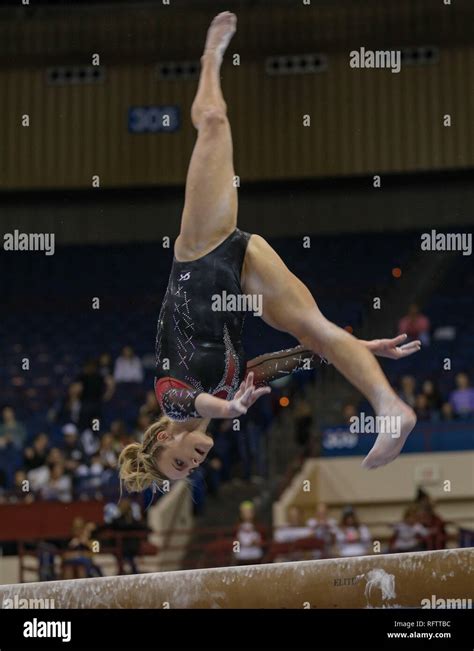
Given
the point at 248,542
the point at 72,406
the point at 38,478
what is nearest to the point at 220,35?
the point at 248,542

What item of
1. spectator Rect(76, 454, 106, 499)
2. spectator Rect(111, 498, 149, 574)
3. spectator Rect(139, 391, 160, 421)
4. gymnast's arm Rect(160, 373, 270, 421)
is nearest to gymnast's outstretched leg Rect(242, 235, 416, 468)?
gymnast's arm Rect(160, 373, 270, 421)

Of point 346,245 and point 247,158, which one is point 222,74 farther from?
point 346,245

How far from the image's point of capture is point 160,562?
33.0 feet

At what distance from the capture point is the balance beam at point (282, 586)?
7.11m

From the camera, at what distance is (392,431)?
5.76m

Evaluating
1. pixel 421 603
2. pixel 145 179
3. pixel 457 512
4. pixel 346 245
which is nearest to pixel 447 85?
pixel 346 245

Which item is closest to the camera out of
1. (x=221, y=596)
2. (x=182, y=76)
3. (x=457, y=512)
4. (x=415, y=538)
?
(x=221, y=596)

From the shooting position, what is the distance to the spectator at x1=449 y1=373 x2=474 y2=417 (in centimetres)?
1091

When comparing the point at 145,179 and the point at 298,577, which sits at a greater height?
the point at 145,179

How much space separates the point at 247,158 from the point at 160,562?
11.7 ft

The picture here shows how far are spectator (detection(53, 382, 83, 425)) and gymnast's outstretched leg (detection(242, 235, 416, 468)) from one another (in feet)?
14.4

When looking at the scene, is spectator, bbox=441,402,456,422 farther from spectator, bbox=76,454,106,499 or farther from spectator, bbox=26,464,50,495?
spectator, bbox=26,464,50,495

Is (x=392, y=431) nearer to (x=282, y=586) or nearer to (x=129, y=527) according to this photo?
(x=282, y=586)

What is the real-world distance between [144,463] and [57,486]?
12.5 feet
